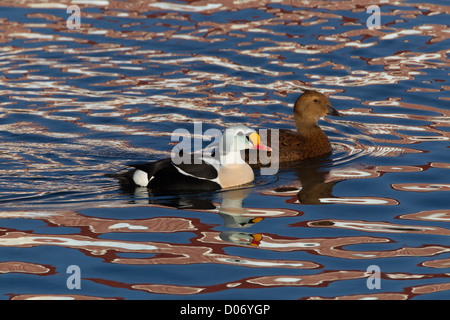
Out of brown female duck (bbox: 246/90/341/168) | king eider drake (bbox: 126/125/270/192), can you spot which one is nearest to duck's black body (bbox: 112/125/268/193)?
king eider drake (bbox: 126/125/270/192)

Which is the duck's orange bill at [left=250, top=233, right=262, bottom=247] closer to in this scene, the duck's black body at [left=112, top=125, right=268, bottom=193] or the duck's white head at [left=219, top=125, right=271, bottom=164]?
the duck's black body at [left=112, top=125, right=268, bottom=193]

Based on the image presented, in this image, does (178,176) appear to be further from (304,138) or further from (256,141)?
(304,138)

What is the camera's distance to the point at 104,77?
13914 millimetres

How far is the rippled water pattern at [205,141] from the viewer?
23.3 feet

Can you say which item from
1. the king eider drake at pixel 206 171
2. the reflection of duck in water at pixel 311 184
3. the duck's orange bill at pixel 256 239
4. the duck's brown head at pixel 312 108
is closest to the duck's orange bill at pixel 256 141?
the king eider drake at pixel 206 171

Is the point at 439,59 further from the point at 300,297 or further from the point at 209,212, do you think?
the point at 300,297

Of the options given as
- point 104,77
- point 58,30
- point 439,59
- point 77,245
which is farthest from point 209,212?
point 58,30

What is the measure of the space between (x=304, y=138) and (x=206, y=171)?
2.01 m

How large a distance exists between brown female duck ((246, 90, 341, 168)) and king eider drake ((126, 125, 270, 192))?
0.71 meters

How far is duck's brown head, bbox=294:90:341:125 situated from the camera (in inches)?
438

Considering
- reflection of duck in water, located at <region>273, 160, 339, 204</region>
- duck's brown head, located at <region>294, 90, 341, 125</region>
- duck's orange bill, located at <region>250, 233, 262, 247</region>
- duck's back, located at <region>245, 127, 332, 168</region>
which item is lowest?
duck's orange bill, located at <region>250, 233, 262, 247</region>

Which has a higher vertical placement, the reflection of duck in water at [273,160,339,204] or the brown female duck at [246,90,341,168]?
the brown female duck at [246,90,341,168]

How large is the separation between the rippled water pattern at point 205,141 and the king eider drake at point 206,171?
0.67 feet

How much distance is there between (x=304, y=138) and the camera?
10.9 metres
